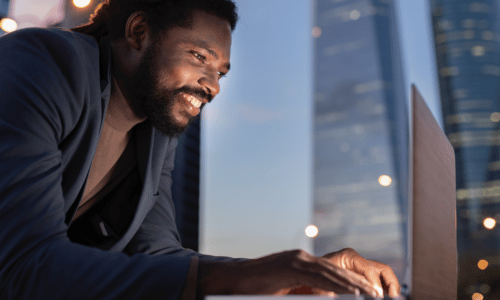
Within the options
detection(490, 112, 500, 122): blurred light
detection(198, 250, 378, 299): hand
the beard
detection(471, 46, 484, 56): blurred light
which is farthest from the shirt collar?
detection(471, 46, 484, 56): blurred light

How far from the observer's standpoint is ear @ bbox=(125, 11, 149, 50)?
1262 millimetres

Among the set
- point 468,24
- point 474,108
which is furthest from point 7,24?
point 468,24

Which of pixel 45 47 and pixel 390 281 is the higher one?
pixel 45 47

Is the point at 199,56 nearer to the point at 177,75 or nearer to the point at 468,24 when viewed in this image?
the point at 177,75

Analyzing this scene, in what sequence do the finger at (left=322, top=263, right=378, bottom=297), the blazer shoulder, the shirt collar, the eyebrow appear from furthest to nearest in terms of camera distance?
1. the eyebrow
2. the shirt collar
3. the blazer shoulder
4. the finger at (left=322, top=263, right=378, bottom=297)

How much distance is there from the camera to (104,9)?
142 cm

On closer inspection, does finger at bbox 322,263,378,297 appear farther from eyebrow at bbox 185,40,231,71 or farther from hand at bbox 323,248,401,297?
eyebrow at bbox 185,40,231,71

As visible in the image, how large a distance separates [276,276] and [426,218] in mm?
283

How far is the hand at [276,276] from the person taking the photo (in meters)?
0.53

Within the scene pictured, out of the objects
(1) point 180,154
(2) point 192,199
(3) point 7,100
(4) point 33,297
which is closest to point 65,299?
(4) point 33,297

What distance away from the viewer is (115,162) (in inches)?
52.8

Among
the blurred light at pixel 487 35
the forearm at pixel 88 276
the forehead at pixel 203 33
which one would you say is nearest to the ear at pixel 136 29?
the forehead at pixel 203 33

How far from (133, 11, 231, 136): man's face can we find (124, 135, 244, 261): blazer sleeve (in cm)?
30

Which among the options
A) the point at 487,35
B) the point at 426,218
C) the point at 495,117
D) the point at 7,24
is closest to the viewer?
the point at 426,218
